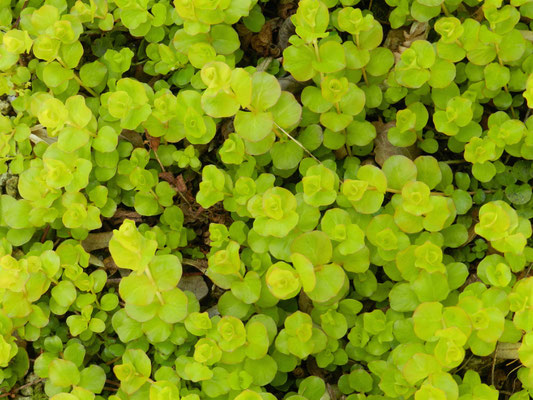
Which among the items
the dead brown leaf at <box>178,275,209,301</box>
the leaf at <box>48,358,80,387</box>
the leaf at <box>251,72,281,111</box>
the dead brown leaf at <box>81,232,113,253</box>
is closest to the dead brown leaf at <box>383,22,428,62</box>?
the leaf at <box>251,72,281,111</box>

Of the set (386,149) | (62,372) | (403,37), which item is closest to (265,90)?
(386,149)

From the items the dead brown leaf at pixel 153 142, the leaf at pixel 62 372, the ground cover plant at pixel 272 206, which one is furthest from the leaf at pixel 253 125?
the leaf at pixel 62 372

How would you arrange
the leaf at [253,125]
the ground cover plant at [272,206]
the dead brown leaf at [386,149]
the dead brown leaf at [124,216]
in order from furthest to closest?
the dead brown leaf at [124,216] < the dead brown leaf at [386,149] < the leaf at [253,125] < the ground cover plant at [272,206]

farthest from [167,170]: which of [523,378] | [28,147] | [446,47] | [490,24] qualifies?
[523,378]

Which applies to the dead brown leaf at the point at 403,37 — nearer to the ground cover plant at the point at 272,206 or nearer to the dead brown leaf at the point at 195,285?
the ground cover plant at the point at 272,206

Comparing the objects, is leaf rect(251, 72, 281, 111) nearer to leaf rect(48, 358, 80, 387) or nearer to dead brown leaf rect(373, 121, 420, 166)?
dead brown leaf rect(373, 121, 420, 166)

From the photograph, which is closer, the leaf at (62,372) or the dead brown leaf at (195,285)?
the leaf at (62,372)

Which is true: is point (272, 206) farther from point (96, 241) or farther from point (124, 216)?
point (96, 241)

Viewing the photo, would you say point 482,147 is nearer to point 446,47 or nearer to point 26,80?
point 446,47
